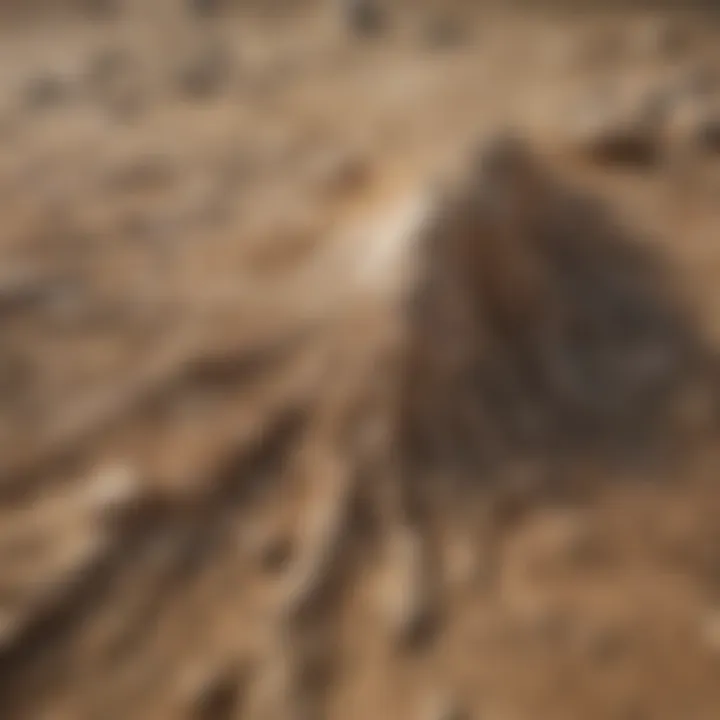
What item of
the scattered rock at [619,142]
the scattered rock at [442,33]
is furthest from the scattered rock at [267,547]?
the scattered rock at [442,33]

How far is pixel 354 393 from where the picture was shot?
794 mm

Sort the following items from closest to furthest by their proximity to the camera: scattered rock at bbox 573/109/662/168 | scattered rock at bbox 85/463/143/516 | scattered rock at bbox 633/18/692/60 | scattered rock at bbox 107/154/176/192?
A: scattered rock at bbox 85/463/143/516 → scattered rock at bbox 107/154/176/192 → scattered rock at bbox 573/109/662/168 → scattered rock at bbox 633/18/692/60

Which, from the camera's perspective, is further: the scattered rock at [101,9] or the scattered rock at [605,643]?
the scattered rock at [101,9]

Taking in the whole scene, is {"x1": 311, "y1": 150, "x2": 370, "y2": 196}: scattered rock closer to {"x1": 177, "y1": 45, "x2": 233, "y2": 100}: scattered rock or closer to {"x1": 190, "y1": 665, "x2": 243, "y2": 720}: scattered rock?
{"x1": 177, "y1": 45, "x2": 233, "y2": 100}: scattered rock

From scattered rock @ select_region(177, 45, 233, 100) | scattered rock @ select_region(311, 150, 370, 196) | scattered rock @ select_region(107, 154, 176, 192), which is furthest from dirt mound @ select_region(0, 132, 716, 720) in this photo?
scattered rock @ select_region(177, 45, 233, 100)

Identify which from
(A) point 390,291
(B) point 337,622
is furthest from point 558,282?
(B) point 337,622

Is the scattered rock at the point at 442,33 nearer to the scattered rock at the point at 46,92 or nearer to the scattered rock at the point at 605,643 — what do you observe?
the scattered rock at the point at 46,92

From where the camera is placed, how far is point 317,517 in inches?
28.5

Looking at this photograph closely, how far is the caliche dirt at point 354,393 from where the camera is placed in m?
0.65

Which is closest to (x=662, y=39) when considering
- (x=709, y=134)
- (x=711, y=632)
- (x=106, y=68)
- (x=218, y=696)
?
(x=709, y=134)

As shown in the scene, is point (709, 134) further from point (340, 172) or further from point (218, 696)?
point (218, 696)

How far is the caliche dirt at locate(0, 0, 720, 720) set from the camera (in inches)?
25.5

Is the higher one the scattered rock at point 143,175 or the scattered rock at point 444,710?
the scattered rock at point 143,175

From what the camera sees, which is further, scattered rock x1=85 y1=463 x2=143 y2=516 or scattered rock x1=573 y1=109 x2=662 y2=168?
scattered rock x1=573 y1=109 x2=662 y2=168
